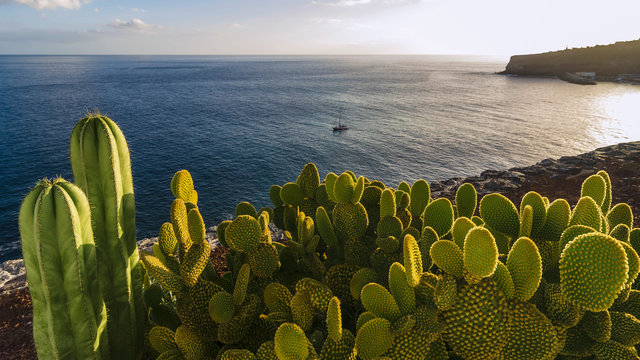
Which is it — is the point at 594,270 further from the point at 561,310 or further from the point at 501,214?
the point at 501,214

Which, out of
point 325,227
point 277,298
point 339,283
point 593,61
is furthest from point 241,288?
point 593,61

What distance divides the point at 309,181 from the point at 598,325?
3394mm

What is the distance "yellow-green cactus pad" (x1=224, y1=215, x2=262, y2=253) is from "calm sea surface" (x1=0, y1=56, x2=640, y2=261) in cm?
2214

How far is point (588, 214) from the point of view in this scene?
2844mm

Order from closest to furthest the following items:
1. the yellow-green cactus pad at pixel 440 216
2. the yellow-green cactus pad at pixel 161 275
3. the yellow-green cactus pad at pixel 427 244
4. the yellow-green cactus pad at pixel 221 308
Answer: the yellow-green cactus pad at pixel 221 308
the yellow-green cactus pad at pixel 161 275
the yellow-green cactus pad at pixel 427 244
the yellow-green cactus pad at pixel 440 216

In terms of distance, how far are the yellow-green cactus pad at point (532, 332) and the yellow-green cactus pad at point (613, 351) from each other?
0.50m

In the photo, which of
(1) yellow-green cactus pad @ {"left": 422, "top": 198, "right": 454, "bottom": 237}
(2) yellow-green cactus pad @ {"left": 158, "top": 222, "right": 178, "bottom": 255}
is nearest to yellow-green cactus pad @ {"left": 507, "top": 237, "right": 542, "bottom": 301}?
(1) yellow-green cactus pad @ {"left": 422, "top": 198, "right": 454, "bottom": 237}

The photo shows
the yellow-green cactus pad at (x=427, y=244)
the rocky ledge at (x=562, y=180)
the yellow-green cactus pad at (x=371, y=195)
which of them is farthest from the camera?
the rocky ledge at (x=562, y=180)

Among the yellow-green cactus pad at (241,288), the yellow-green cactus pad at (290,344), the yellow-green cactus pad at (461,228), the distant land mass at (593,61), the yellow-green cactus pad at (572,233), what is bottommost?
the yellow-green cactus pad at (241,288)

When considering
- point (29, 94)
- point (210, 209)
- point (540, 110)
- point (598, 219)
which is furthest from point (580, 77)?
point (29, 94)

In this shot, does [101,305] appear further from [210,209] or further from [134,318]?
[210,209]

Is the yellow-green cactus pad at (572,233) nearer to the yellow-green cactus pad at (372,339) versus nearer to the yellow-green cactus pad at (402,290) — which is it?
the yellow-green cactus pad at (402,290)

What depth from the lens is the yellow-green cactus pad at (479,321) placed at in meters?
2.26

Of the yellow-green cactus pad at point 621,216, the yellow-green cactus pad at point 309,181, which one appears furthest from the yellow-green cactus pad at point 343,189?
the yellow-green cactus pad at point 621,216
